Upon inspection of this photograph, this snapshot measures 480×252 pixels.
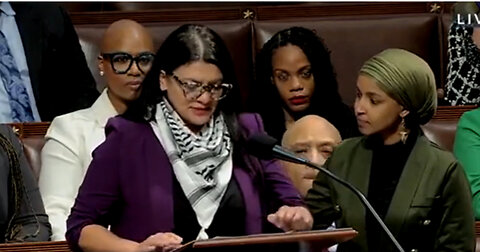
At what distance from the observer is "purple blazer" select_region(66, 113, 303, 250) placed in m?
1.78

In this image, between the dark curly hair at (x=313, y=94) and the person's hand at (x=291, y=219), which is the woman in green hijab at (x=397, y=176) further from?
the dark curly hair at (x=313, y=94)

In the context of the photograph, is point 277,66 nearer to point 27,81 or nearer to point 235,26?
point 235,26

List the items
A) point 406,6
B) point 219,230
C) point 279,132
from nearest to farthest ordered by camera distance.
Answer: point 219,230 < point 279,132 < point 406,6

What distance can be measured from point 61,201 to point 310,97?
561 mm

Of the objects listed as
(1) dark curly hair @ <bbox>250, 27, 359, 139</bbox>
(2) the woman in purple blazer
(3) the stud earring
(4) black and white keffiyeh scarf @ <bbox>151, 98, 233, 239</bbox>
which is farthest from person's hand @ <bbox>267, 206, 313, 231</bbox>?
(1) dark curly hair @ <bbox>250, 27, 359, 139</bbox>

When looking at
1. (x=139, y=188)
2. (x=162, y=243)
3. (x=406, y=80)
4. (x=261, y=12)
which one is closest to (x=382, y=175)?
(x=406, y=80)

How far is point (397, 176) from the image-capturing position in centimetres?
193

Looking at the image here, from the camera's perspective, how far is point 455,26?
2721mm

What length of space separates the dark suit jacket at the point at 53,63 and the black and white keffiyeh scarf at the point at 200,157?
75 cm

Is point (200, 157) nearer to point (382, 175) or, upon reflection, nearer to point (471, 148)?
point (382, 175)

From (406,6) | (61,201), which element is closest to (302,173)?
(61,201)

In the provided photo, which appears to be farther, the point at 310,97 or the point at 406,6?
the point at 406,6

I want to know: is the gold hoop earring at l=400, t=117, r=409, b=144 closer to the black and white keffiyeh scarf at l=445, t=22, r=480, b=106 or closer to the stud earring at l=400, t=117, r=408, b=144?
the stud earring at l=400, t=117, r=408, b=144

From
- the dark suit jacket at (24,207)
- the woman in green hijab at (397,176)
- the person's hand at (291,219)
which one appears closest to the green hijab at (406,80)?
the woman in green hijab at (397,176)
